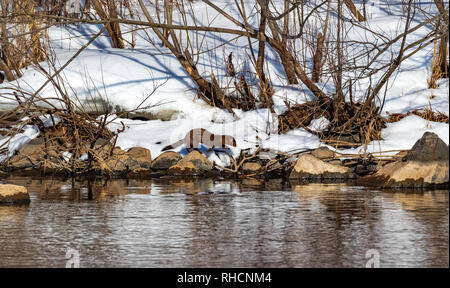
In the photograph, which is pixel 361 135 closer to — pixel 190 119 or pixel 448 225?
pixel 190 119

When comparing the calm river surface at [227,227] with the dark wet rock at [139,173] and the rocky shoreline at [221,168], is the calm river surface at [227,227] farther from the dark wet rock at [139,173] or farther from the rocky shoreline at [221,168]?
the dark wet rock at [139,173]

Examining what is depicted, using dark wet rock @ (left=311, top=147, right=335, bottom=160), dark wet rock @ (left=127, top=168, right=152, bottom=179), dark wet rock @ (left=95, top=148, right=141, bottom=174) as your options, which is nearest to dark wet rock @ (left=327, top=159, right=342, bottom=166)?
dark wet rock @ (left=311, top=147, right=335, bottom=160)

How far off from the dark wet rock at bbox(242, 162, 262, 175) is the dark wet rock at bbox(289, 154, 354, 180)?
0.90 meters

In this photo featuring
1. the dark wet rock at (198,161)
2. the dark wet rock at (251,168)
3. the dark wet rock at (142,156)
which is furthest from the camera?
the dark wet rock at (142,156)

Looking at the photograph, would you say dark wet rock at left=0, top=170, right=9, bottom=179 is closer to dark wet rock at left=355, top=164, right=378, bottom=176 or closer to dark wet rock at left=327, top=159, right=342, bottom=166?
dark wet rock at left=327, top=159, right=342, bottom=166

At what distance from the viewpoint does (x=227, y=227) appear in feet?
27.8

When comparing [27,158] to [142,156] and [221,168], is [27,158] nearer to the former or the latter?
[142,156]

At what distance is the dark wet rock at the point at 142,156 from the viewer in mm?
14602

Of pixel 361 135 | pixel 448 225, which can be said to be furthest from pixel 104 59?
pixel 448 225

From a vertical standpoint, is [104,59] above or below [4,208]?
above

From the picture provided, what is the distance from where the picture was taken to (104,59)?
18094mm

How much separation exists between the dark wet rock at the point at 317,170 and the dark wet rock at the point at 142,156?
260 centimetres

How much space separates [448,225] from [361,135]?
717cm

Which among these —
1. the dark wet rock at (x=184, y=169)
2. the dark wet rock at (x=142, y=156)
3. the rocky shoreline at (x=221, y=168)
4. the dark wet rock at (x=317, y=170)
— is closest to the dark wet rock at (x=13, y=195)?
the rocky shoreline at (x=221, y=168)
